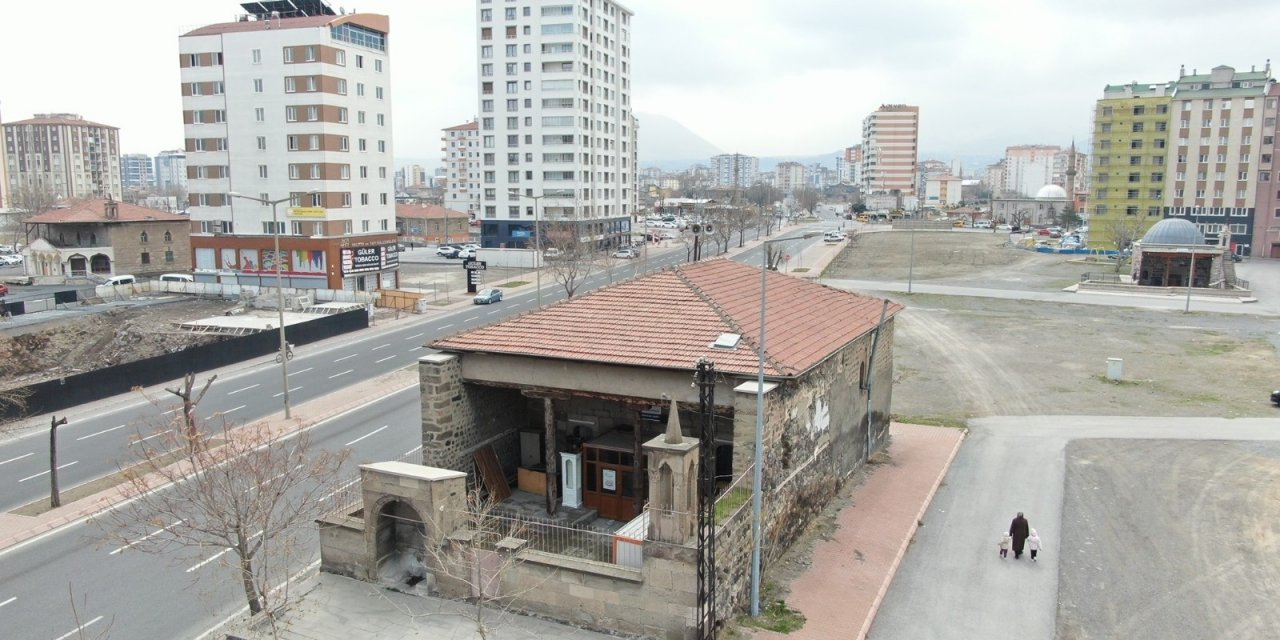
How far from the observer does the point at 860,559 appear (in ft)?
65.4

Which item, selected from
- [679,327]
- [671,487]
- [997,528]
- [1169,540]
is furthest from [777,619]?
[1169,540]

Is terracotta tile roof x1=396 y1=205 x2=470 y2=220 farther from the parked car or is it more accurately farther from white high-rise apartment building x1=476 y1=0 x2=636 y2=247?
the parked car

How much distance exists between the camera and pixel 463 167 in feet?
579

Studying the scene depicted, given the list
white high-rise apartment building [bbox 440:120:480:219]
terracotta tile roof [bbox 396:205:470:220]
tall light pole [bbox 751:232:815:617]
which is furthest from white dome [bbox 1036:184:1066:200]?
tall light pole [bbox 751:232:815:617]

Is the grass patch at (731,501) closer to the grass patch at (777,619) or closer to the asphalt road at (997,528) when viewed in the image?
the grass patch at (777,619)

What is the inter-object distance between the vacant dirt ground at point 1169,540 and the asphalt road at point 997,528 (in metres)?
0.40

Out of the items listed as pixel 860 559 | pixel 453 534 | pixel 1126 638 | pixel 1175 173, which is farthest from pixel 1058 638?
pixel 1175 173

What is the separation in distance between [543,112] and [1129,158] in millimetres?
67781

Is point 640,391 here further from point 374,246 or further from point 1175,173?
point 1175,173

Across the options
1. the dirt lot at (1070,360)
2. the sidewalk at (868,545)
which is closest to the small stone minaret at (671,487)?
the sidewalk at (868,545)

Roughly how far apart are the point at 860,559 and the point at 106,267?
7918 centimetres

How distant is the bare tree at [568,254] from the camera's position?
210ft

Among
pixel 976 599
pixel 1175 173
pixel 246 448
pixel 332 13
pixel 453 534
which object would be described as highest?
pixel 332 13

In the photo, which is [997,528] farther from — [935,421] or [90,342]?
[90,342]
